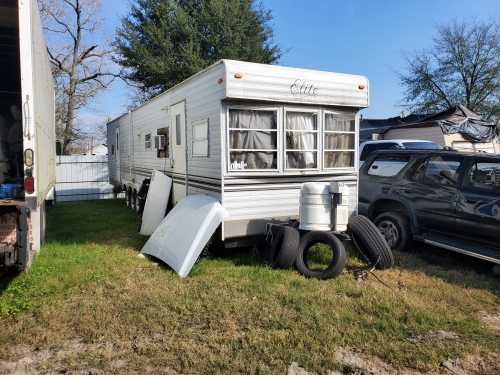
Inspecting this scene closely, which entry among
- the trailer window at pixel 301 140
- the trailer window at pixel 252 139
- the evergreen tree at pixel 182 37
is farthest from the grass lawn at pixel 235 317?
the evergreen tree at pixel 182 37

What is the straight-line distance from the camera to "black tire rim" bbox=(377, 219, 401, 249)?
6.82 meters

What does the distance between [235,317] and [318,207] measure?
Result: 214 cm

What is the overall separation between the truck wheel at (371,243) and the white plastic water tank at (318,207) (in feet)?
1.58

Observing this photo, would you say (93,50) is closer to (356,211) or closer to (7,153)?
(7,153)

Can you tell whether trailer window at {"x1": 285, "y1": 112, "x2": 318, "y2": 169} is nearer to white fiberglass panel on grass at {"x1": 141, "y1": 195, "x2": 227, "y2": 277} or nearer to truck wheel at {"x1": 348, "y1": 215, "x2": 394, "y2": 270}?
truck wheel at {"x1": 348, "y1": 215, "x2": 394, "y2": 270}

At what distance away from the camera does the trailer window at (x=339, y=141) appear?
6777mm

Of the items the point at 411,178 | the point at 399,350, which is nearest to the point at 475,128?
the point at 411,178

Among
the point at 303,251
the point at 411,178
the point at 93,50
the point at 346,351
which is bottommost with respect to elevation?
the point at 346,351

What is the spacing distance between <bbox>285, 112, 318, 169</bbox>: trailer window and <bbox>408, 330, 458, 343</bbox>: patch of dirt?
10.8 feet

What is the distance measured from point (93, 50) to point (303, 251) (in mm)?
24106

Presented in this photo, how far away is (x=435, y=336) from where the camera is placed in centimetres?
385

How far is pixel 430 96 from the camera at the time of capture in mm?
28391

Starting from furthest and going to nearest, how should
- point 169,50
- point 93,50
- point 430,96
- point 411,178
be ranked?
point 430,96 → point 93,50 → point 169,50 → point 411,178

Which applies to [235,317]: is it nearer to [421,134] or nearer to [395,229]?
[395,229]
